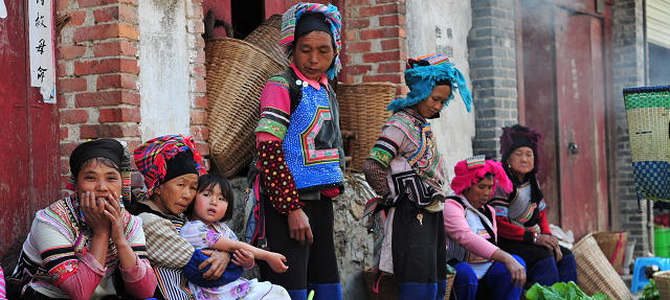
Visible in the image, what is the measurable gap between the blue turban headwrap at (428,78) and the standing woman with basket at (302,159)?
1.96 ft

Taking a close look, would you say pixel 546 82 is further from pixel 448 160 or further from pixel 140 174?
pixel 140 174

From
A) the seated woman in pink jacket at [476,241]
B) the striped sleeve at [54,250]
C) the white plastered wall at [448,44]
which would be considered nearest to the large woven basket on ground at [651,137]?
the seated woman in pink jacket at [476,241]

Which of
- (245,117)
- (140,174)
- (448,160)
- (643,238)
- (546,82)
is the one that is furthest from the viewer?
(643,238)

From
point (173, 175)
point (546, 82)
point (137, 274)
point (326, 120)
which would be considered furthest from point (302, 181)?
point (546, 82)

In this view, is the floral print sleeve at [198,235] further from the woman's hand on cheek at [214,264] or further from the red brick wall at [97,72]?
the red brick wall at [97,72]

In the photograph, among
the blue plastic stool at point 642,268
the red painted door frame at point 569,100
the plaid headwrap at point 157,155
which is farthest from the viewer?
the red painted door frame at point 569,100

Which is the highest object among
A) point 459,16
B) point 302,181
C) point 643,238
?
point 459,16

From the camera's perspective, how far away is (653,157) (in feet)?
19.3

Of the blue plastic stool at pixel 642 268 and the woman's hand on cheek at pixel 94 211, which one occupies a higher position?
the woman's hand on cheek at pixel 94 211

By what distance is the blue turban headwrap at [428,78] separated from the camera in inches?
187

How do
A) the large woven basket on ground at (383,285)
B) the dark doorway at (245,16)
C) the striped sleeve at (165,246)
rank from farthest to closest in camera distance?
the dark doorway at (245,16)
the large woven basket on ground at (383,285)
the striped sleeve at (165,246)

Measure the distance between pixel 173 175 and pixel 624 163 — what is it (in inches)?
301

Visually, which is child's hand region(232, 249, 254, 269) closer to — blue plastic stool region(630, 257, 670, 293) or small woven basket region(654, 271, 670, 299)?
small woven basket region(654, 271, 670, 299)

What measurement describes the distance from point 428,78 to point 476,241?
1130 millimetres
